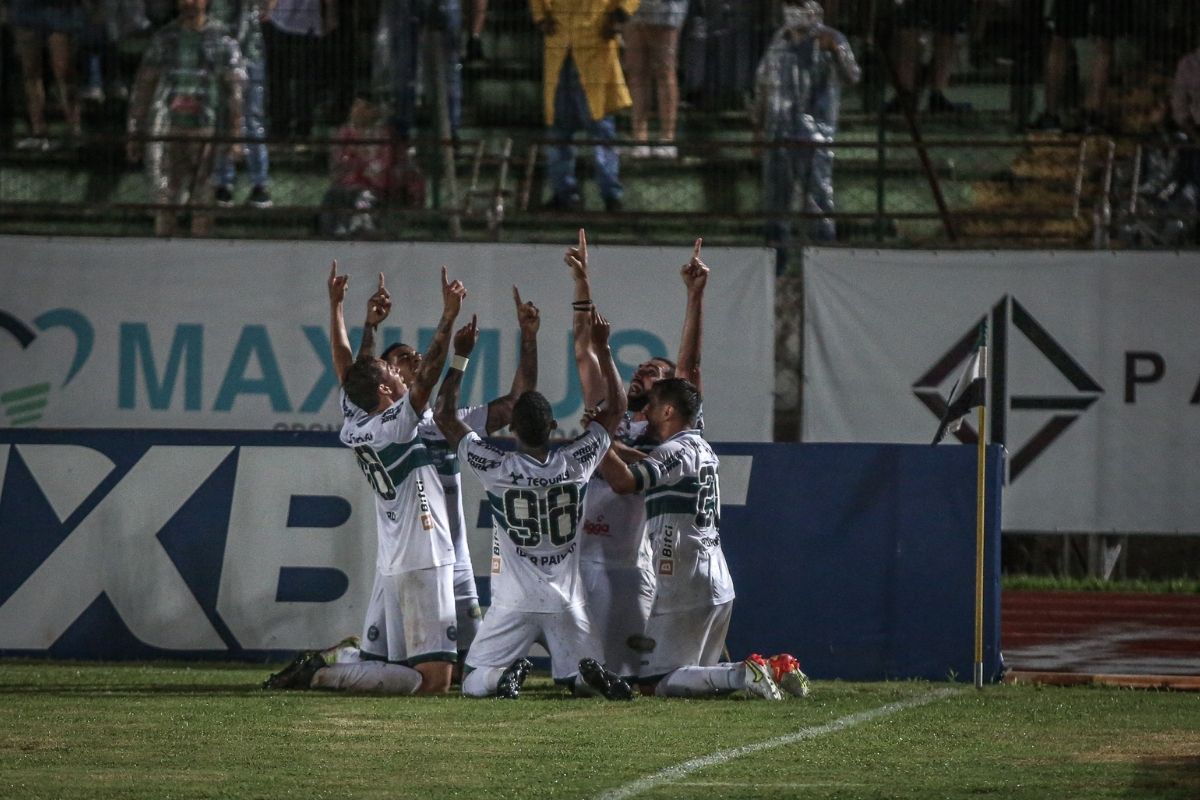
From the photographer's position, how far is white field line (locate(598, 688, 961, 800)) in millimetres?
7070

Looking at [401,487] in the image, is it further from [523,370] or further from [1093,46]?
[1093,46]

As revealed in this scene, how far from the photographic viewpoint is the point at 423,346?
1590cm

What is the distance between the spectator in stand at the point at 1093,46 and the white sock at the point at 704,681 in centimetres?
857

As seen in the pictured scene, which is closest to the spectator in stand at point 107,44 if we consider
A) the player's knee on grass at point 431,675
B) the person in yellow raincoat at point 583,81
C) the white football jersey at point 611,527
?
the person in yellow raincoat at point 583,81

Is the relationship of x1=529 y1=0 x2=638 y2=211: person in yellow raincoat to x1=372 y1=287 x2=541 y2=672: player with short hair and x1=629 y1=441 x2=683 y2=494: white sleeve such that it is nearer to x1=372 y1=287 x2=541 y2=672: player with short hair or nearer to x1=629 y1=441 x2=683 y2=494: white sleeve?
x1=372 y1=287 x2=541 y2=672: player with short hair

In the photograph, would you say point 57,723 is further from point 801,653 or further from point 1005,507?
point 1005,507

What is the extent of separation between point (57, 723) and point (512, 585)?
2568 millimetres

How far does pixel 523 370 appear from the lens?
1084 cm

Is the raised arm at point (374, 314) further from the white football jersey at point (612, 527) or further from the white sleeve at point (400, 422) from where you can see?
the white football jersey at point (612, 527)

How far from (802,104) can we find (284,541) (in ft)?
23.0

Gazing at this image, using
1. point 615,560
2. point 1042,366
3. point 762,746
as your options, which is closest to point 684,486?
point 615,560

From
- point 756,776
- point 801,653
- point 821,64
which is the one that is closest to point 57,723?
point 756,776

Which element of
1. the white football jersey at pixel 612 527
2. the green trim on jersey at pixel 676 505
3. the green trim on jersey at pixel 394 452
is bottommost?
the white football jersey at pixel 612 527

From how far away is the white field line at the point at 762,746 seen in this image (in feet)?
23.2
